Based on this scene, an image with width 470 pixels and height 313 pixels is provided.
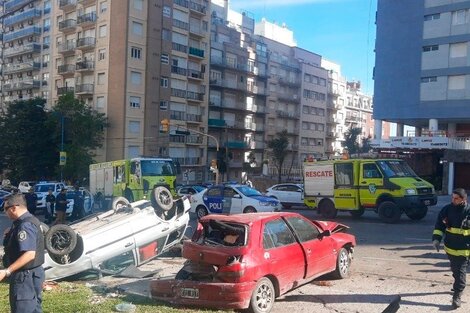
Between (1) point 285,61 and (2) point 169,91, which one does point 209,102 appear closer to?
(2) point 169,91

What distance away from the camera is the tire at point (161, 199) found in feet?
34.3

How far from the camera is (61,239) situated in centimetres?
886

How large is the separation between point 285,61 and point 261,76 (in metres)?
8.75

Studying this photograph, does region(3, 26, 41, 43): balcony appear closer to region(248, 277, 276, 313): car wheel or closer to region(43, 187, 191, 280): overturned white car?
region(43, 187, 191, 280): overturned white car

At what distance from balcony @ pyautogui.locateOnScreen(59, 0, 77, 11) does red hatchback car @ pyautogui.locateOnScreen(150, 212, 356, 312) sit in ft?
184

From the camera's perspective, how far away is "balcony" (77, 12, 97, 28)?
54594mm

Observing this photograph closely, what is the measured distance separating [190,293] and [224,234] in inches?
39.3

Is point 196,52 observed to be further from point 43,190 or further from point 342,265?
point 342,265

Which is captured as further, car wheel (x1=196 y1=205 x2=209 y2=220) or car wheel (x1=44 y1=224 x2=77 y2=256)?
car wheel (x1=196 y1=205 x2=209 y2=220)

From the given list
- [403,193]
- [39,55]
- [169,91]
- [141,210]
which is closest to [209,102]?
[169,91]

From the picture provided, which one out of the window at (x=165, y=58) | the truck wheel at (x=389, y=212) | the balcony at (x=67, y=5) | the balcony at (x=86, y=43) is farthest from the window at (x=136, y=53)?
the truck wheel at (x=389, y=212)

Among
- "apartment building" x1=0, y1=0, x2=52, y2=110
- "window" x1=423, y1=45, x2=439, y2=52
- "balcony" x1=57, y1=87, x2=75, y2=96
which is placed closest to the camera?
"window" x1=423, y1=45, x2=439, y2=52

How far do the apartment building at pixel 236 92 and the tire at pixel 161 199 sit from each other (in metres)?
50.9

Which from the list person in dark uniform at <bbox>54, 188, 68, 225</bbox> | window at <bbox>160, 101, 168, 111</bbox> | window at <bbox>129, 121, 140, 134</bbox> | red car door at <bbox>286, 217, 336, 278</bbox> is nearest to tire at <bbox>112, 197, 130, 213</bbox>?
red car door at <bbox>286, 217, 336, 278</bbox>
